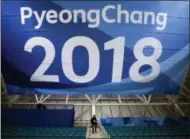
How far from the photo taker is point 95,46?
8719 mm

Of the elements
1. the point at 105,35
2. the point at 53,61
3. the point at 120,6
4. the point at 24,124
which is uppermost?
the point at 120,6

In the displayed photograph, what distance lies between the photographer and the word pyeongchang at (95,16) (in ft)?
27.0

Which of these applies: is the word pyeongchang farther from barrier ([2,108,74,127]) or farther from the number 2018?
Answer: barrier ([2,108,74,127])

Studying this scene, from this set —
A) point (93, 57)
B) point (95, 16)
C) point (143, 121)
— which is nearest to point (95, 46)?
point (93, 57)

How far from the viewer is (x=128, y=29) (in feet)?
28.0

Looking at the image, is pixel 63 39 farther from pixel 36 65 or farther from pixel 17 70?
pixel 17 70

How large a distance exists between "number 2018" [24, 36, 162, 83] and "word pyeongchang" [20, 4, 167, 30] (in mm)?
497

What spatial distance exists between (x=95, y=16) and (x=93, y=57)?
46.8 inches

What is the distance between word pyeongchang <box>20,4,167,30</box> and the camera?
324 inches

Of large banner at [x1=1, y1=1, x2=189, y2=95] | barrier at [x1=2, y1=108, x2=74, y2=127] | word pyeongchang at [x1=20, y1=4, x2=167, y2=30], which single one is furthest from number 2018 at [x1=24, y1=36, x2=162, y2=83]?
barrier at [x1=2, y1=108, x2=74, y2=127]

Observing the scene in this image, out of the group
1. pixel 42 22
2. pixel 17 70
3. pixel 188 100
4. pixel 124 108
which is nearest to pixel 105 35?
pixel 42 22

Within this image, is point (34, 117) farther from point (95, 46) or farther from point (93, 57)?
point (95, 46)

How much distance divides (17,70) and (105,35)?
2676 millimetres

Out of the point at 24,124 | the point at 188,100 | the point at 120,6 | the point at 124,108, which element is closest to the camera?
the point at 120,6
